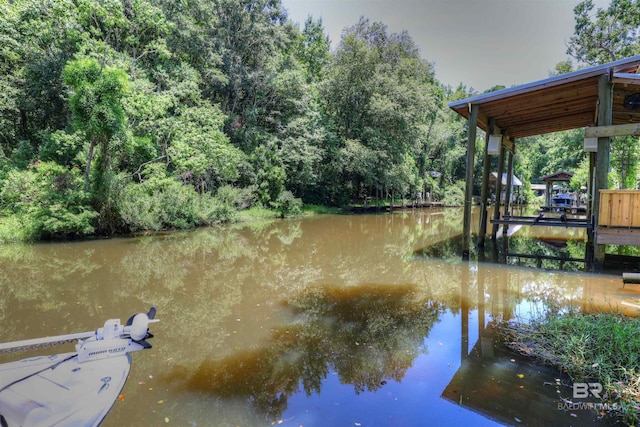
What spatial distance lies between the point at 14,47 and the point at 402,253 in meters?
19.7

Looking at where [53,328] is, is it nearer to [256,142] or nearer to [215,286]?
[215,286]

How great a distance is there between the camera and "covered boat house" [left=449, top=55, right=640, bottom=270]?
24.0 feet

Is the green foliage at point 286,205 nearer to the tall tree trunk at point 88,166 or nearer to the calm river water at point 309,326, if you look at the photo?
the tall tree trunk at point 88,166

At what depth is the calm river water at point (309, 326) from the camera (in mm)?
3241

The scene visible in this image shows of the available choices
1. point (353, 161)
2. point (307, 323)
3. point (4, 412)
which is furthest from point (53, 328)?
point (353, 161)

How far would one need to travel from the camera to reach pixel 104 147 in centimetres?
1291

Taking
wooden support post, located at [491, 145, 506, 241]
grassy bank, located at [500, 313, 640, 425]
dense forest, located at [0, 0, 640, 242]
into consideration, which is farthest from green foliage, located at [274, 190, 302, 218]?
grassy bank, located at [500, 313, 640, 425]

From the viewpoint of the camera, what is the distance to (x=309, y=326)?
5246 millimetres

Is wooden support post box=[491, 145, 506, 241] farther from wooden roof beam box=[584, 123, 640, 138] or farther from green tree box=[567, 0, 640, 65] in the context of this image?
green tree box=[567, 0, 640, 65]

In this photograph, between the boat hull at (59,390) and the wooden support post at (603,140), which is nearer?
the boat hull at (59,390)
